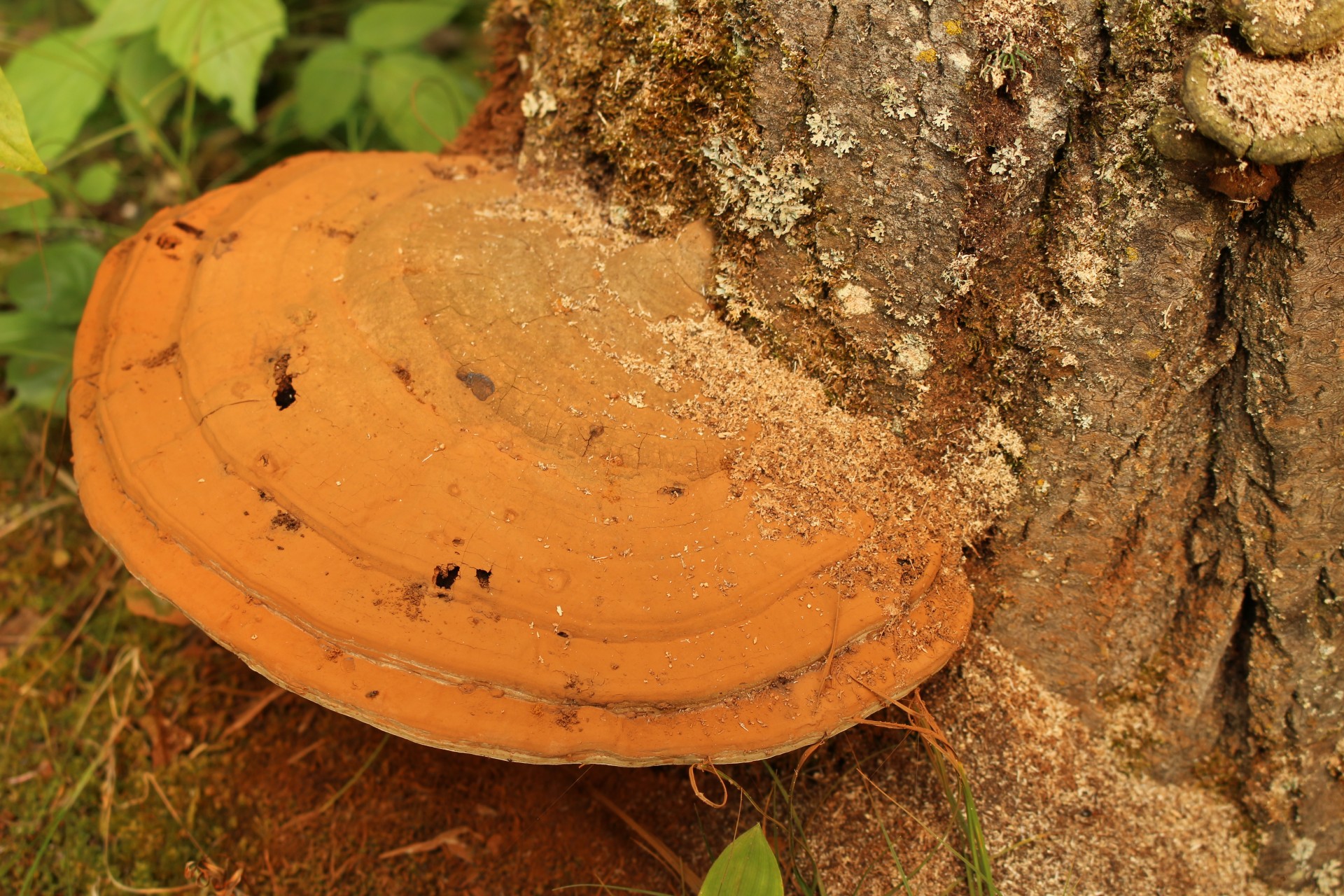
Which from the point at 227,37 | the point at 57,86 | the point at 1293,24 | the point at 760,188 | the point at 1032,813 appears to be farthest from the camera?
the point at 57,86

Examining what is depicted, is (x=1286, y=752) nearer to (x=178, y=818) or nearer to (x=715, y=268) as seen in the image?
(x=715, y=268)

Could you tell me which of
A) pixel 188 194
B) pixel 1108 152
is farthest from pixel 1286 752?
pixel 188 194

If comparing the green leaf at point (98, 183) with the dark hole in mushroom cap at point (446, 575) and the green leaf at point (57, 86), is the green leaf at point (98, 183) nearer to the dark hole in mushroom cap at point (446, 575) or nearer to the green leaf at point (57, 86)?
the green leaf at point (57, 86)

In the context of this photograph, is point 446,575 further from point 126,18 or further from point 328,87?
point 328,87

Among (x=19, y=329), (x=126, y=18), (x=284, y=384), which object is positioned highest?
(x=126, y=18)

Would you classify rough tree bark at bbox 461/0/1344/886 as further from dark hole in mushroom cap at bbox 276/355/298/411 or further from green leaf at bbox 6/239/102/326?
green leaf at bbox 6/239/102/326

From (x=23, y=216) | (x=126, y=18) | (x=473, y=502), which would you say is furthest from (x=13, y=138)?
(x=23, y=216)
